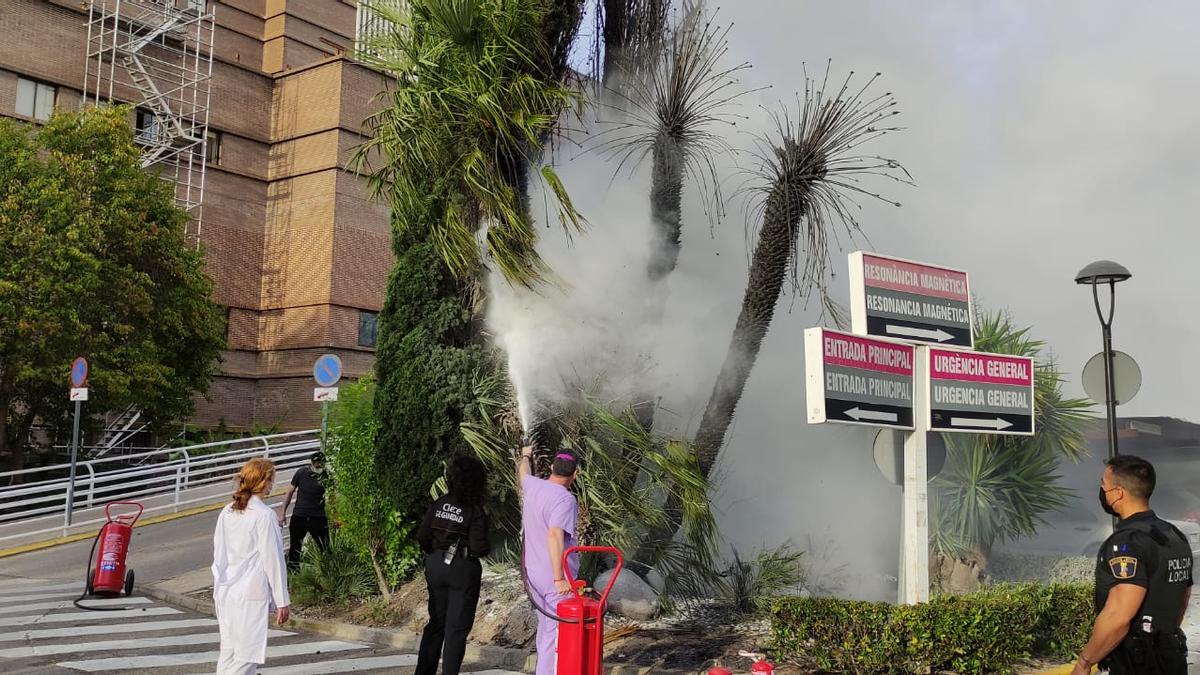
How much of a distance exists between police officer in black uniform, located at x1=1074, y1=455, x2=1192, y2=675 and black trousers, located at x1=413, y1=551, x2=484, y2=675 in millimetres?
3233

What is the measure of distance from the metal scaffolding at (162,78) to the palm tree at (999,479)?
2335 cm

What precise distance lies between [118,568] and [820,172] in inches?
333

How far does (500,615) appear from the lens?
8.08 meters

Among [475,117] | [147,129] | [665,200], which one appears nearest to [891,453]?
[665,200]

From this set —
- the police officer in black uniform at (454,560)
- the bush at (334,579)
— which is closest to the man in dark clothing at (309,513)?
the bush at (334,579)

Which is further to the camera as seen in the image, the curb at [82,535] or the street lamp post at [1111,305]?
the curb at [82,535]

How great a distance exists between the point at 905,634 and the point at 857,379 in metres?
1.85

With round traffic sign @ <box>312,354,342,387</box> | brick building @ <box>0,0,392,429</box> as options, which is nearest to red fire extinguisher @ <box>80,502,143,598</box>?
round traffic sign @ <box>312,354,342,387</box>

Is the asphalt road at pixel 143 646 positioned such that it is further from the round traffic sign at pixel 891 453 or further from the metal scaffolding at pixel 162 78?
the metal scaffolding at pixel 162 78

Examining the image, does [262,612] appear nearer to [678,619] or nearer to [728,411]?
[678,619]

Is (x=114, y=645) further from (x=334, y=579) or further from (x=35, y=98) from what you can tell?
(x=35, y=98)

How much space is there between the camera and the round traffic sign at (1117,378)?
32.2 ft

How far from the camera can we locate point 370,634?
838cm

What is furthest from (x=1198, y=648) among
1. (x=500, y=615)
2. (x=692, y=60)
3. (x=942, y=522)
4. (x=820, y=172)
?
(x=692, y=60)
